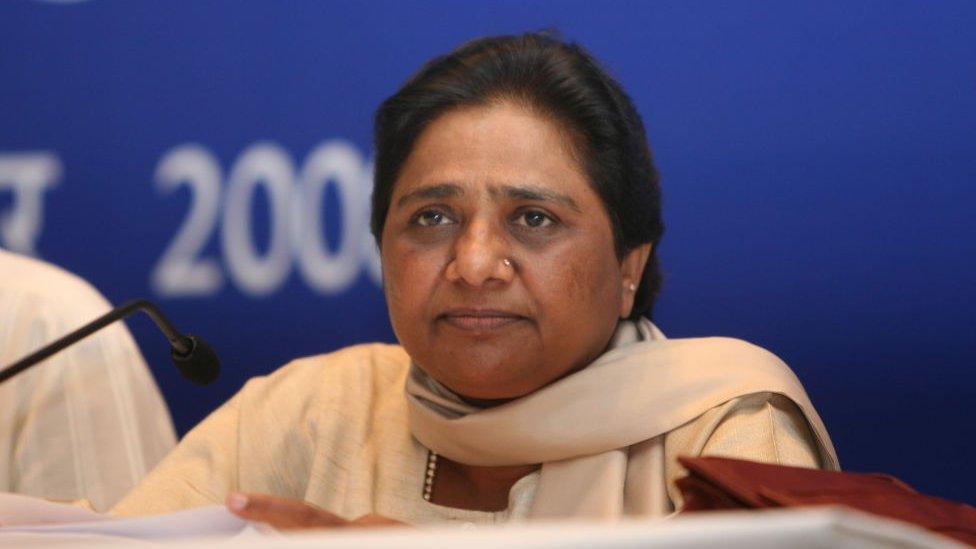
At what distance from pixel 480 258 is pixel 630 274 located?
0.32m

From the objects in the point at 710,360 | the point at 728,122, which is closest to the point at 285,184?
the point at 728,122

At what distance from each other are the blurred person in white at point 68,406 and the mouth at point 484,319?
28.5 inches

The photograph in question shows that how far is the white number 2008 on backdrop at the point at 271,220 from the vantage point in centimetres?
240

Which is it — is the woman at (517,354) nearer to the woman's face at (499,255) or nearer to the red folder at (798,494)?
the woman's face at (499,255)

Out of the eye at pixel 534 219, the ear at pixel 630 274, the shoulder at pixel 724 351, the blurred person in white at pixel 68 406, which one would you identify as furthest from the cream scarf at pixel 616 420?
the blurred person in white at pixel 68 406

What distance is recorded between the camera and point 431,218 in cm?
169

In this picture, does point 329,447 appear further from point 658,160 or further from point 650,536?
point 650,536

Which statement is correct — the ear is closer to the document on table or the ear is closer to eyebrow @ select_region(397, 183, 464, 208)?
eyebrow @ select_region(397, 183, 464, 208)

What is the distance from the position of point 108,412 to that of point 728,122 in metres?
1.14

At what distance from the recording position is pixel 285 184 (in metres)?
2.42

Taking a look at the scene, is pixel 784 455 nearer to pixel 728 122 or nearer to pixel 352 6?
pixel 728 122

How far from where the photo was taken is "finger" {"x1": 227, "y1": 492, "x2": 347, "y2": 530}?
108cm

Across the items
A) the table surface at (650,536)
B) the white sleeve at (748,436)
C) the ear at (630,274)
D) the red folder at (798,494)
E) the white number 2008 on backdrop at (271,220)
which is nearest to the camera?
the table surface at (650,536)

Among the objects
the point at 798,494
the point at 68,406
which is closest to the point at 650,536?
the point at 798,494
